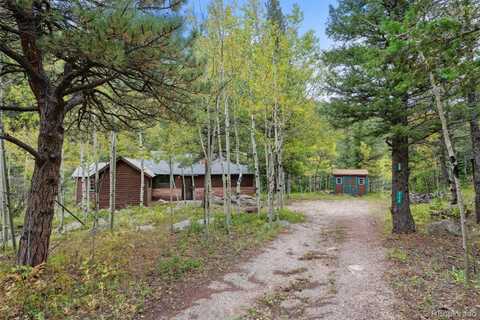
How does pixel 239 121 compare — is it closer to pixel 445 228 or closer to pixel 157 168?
pixel 445 228

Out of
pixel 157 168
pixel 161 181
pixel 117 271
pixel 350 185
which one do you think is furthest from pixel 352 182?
pixel 117 271

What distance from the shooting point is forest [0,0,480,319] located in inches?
142

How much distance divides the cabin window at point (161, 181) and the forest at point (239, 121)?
30.5ft

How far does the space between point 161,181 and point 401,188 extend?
57.0 feet

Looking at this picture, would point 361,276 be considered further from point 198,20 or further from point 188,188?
point 188,188

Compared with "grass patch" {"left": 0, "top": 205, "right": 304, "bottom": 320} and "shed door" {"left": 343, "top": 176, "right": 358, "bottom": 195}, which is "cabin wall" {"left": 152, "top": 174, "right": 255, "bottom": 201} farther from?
"shed door" {"left": 343, "top": 176, "right": 358, "bottom": 195}

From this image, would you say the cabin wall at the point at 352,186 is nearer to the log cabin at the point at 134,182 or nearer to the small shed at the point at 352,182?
the small shed at the point at 352,182

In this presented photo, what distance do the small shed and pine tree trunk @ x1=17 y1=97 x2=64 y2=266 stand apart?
90.4 feet

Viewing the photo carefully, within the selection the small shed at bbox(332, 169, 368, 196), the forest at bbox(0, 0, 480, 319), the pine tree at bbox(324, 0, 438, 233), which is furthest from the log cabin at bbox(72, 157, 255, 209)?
the small shed at bbox(332, 169, 368, 196)

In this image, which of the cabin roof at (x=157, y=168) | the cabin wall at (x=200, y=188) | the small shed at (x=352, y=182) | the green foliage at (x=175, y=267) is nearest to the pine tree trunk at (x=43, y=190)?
the green foliage at (x=175, y=267)

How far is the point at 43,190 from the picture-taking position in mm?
4559

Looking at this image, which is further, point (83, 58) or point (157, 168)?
point (157, 168)

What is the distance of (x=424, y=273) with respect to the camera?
5023 millimetres

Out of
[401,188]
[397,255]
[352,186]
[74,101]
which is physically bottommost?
[397,255]
